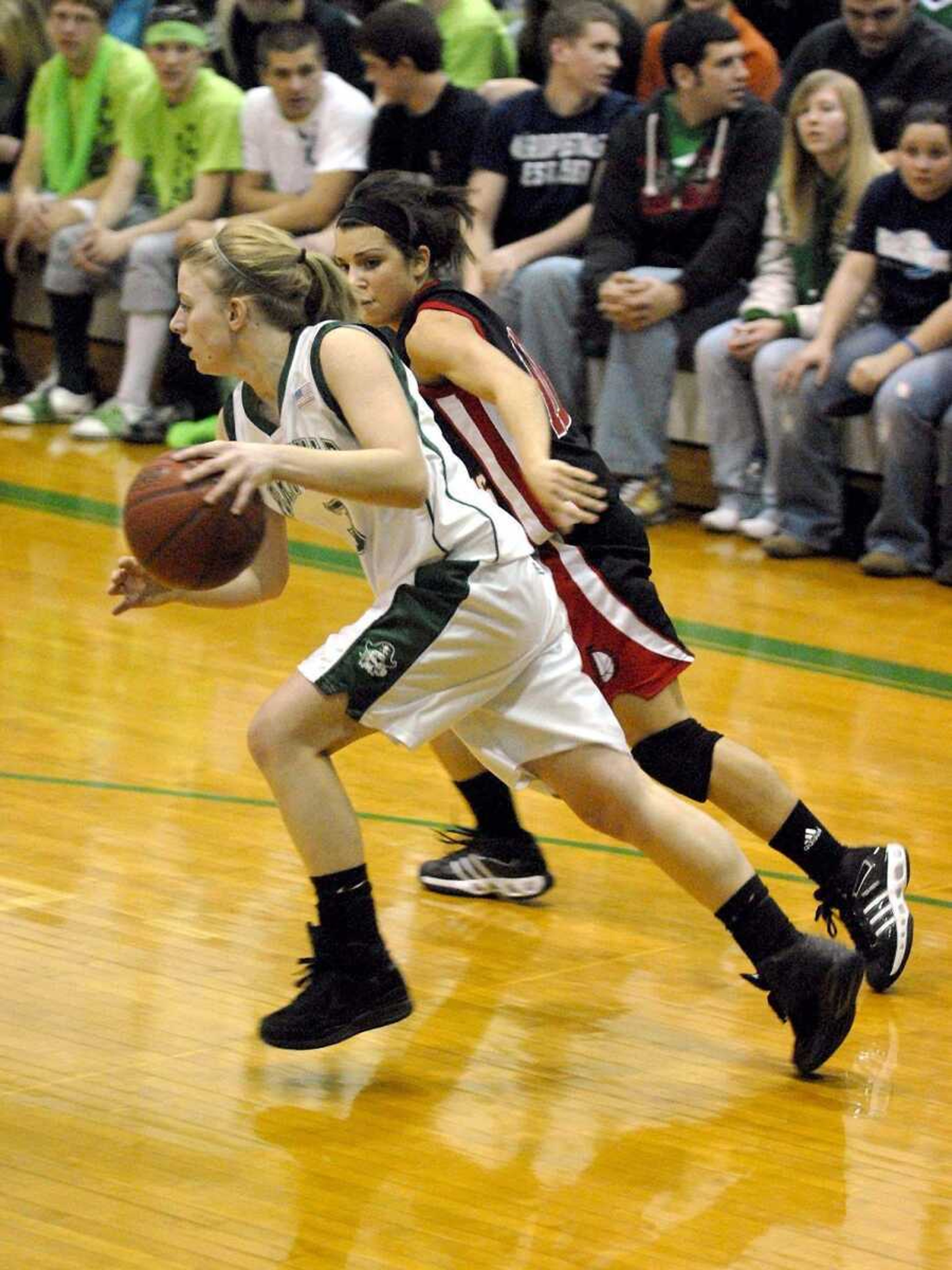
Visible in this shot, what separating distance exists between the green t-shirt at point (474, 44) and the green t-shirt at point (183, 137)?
1012 mm

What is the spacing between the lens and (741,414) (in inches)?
321

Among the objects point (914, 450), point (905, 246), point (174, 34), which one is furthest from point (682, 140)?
point (174, 34)

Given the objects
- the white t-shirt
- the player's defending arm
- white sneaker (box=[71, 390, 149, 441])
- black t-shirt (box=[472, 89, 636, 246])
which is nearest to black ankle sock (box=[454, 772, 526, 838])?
the player's defending arm

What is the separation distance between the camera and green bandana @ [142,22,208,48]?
9.57 m

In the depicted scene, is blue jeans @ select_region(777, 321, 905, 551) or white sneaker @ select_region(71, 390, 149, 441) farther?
white sneaker @ select_region(71, 390, 149, 441)

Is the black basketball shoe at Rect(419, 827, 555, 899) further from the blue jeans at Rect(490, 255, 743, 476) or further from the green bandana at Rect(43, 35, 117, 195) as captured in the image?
the green bandana at Rect(43, 35, 117, 195)

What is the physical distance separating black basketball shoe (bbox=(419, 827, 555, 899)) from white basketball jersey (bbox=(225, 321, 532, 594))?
104 cm

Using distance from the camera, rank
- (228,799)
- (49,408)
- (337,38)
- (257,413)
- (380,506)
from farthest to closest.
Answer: (49,408)
(337,38)
(228,799)
(257,413)
(380,506)

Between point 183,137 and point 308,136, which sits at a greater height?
point 308,136

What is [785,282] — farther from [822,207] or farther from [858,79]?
[858,79]

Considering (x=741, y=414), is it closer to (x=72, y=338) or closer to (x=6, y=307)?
(x=72, y=338)

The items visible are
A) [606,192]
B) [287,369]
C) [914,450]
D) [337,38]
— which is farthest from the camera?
[337,38]

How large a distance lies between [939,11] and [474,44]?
2222 mm

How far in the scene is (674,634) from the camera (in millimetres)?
4137
